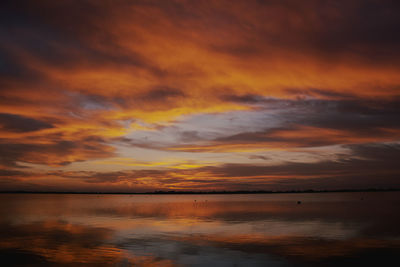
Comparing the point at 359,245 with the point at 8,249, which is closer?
the point at 8,249

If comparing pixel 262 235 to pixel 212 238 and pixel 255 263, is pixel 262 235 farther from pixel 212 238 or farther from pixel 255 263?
pixel 255 263

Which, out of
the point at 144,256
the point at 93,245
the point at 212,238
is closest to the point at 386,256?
the point at 212,238

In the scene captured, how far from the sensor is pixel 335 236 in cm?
3288

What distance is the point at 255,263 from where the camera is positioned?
70.6 feet

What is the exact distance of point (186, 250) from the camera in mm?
25750

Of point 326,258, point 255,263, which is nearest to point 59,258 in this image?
point 255,263

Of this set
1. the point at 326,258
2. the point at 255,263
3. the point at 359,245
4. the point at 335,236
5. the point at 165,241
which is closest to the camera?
the point at 255,263

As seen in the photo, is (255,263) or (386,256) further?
(386,256)

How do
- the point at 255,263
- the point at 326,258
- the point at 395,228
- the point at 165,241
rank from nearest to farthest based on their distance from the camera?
the point at 255,263 → the point at 326,258 → the point at 165,241 → the point at 395,228

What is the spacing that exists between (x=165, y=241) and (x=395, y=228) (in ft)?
84.2

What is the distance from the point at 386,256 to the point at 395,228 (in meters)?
17.3

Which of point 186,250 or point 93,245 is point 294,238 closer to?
point 186,250

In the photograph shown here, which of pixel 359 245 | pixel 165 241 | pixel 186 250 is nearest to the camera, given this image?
pixel 186 250

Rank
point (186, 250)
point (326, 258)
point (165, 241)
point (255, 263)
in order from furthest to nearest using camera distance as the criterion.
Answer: point (165, 241), point (186, 250), point (326, 258), point (255, 263)
